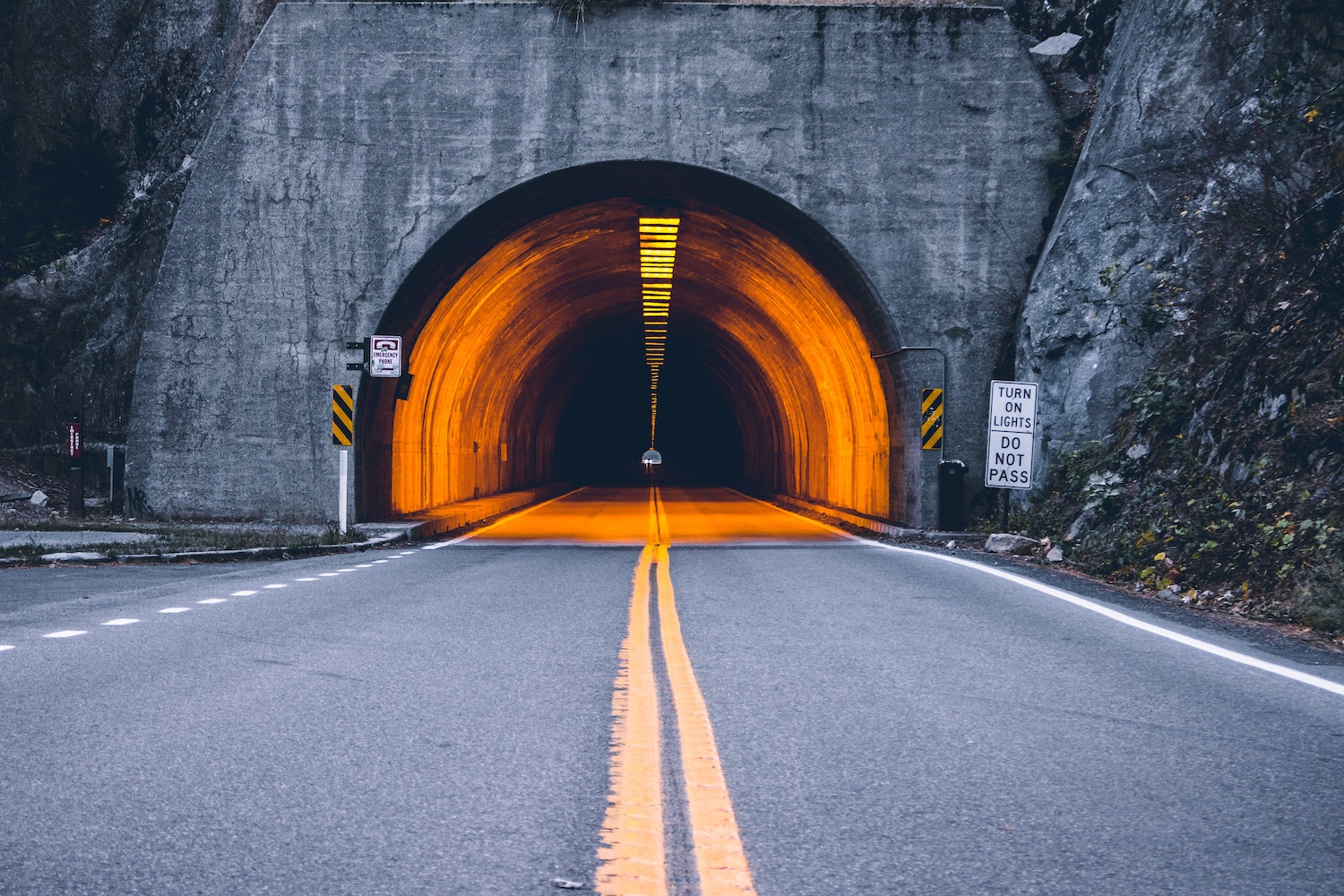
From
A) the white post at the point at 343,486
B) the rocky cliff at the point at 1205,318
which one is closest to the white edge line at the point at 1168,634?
the rocky cliff at the point at 1205,318

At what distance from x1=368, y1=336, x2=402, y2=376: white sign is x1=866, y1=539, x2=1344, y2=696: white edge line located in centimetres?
853

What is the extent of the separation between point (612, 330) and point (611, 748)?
30492 mm

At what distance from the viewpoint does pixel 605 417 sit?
60500 millimetres

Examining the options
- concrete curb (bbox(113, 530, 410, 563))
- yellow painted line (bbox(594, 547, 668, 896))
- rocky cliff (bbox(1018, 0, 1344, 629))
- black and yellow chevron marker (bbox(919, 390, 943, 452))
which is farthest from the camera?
black and yellow chevron marker (bbox(919, 390, 943, 452))

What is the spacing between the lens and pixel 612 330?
113 ft

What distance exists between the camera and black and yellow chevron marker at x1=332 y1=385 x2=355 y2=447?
1672 centimetres

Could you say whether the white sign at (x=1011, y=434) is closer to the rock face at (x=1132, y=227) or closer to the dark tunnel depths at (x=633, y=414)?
the rock face at (x=1132, y=227)

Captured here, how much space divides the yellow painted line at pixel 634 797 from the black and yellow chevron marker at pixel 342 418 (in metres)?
11.5

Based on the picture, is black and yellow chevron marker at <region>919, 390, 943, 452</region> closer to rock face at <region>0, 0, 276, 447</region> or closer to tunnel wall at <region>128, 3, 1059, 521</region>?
tunnel wall at <region>128, 3, 1059, 521</region>

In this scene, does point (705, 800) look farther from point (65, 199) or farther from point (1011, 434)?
point (65, 199)

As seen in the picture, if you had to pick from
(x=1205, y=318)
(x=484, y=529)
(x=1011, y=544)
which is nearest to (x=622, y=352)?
(x=484, y=529)

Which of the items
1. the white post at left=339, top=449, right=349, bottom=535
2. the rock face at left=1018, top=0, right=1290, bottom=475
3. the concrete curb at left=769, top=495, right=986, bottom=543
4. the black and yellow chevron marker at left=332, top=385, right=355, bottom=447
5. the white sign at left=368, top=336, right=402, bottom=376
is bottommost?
the concrete curb at left=769, top=495, right=986, bottom=543

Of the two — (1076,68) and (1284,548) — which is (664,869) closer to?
(1284,548)

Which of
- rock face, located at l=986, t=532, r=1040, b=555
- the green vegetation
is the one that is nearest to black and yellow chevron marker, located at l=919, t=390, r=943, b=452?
rock face, located at l=986, t=532, r=1040, b=555
